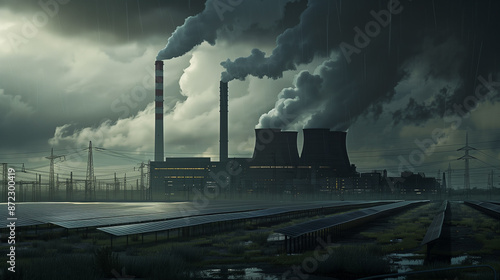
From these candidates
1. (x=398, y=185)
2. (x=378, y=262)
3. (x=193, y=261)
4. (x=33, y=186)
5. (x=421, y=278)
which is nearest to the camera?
(x=421, y=278)

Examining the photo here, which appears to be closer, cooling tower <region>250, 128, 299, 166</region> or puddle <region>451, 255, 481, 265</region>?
puddle <region>451, 255, 481, 265</region>

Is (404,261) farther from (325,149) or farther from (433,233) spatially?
(325,149)

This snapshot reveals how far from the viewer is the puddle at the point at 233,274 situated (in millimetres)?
16031

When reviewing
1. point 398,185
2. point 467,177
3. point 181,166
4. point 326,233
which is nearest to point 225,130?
point 181,166

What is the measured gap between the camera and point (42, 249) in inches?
901

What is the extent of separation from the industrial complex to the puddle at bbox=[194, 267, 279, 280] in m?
94.5

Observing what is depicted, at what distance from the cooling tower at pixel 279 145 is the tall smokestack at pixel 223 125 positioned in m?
9.22

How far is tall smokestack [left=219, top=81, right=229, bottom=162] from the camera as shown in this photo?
120531 mm

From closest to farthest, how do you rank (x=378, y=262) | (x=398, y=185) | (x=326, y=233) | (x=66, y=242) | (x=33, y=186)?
(x=378, y=262)
(x=66, y=242)
(x=326, y=233)
(x=33, y=186)
(x=398, y=185)

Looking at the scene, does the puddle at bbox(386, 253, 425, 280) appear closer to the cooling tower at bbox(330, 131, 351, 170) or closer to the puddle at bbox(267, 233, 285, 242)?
the puddle at bbox(267, 233, 285, 242)

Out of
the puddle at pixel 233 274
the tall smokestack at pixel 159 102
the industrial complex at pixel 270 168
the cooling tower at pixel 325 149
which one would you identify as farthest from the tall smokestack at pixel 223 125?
the puddle at pixel 233 274

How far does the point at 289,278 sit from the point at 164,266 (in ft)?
13.7

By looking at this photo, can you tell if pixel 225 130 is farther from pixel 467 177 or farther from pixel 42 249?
pixel 42 249

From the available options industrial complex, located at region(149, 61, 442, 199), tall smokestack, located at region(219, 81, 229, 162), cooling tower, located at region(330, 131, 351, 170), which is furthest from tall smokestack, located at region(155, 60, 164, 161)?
cooling tower, located at region(330, 131, 351, 170)
